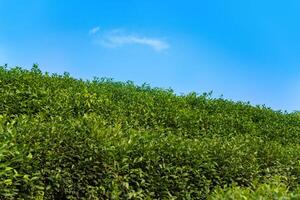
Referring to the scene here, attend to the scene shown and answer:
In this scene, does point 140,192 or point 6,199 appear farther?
point 140,192

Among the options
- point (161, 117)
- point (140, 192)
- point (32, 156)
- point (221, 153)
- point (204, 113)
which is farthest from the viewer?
point (204, 113)

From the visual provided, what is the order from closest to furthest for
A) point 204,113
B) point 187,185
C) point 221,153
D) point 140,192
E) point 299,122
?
point 140,192 → point 187,185 → point 221,153 → point 204,113 → point 299,122

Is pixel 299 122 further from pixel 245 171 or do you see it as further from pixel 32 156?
pixel 32 156

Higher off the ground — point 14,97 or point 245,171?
point 14,97

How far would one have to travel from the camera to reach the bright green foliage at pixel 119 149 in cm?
949

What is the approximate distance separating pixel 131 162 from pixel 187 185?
54.9 inches

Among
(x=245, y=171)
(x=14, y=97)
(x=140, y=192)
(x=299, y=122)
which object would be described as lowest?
(x=140, y=192)

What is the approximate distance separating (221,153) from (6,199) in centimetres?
496

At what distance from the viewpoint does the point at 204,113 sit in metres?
16.9

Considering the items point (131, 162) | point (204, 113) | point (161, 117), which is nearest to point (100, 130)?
point (131, 162)

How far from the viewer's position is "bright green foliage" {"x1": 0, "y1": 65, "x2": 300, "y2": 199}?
949 centimetres

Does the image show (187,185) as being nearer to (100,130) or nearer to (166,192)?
(166,192)

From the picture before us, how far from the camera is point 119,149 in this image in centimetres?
1053

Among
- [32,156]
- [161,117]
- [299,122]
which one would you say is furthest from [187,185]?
[299,122]
